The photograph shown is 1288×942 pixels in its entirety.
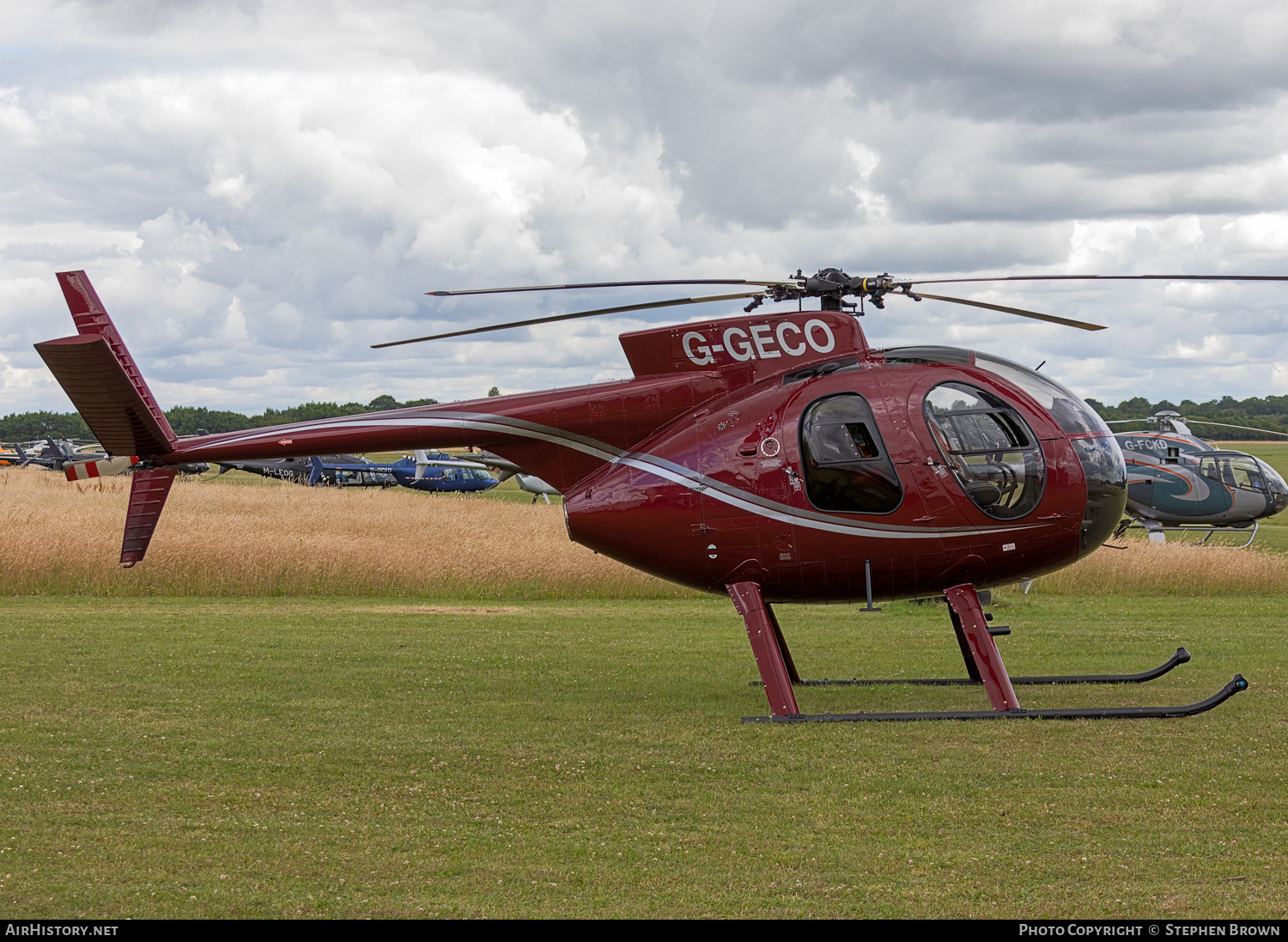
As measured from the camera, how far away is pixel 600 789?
28.2 ft

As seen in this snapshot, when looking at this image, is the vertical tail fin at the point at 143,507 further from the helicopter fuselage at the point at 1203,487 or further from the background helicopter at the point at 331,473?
the background helicopter at the point at 331,473

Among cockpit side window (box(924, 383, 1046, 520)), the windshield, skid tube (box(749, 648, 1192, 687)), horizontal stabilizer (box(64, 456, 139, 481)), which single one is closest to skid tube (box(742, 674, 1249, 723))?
cockpit side window (box(924, 383, 1046, 520))

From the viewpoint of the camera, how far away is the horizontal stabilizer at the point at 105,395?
12656 millimetres

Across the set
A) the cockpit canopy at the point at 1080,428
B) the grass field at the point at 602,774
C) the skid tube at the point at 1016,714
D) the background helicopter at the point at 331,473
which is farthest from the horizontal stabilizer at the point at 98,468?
the background helicopter at the point at 331,473

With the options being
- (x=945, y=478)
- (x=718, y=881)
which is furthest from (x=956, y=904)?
(x=945, y=478)

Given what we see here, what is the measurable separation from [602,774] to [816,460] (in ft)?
12.3

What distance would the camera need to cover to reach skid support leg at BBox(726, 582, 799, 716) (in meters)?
11.0

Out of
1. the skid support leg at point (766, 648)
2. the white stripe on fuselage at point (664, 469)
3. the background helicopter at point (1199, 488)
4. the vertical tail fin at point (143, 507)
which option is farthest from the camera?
the background helicopter at point (1199, 488)

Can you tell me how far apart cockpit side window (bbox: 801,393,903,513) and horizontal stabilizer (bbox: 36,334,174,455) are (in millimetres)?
7487

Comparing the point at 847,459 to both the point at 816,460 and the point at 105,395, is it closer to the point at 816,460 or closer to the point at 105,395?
the point at 816,460

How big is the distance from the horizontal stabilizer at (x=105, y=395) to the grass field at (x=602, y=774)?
2.67m

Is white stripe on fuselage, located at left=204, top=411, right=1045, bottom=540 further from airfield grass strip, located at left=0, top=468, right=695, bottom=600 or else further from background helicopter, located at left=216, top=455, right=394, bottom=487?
background helicopter, located at left=216, top=455, right=394, bottom=487

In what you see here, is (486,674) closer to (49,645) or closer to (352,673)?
(352,673)

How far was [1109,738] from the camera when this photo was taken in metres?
10.1
